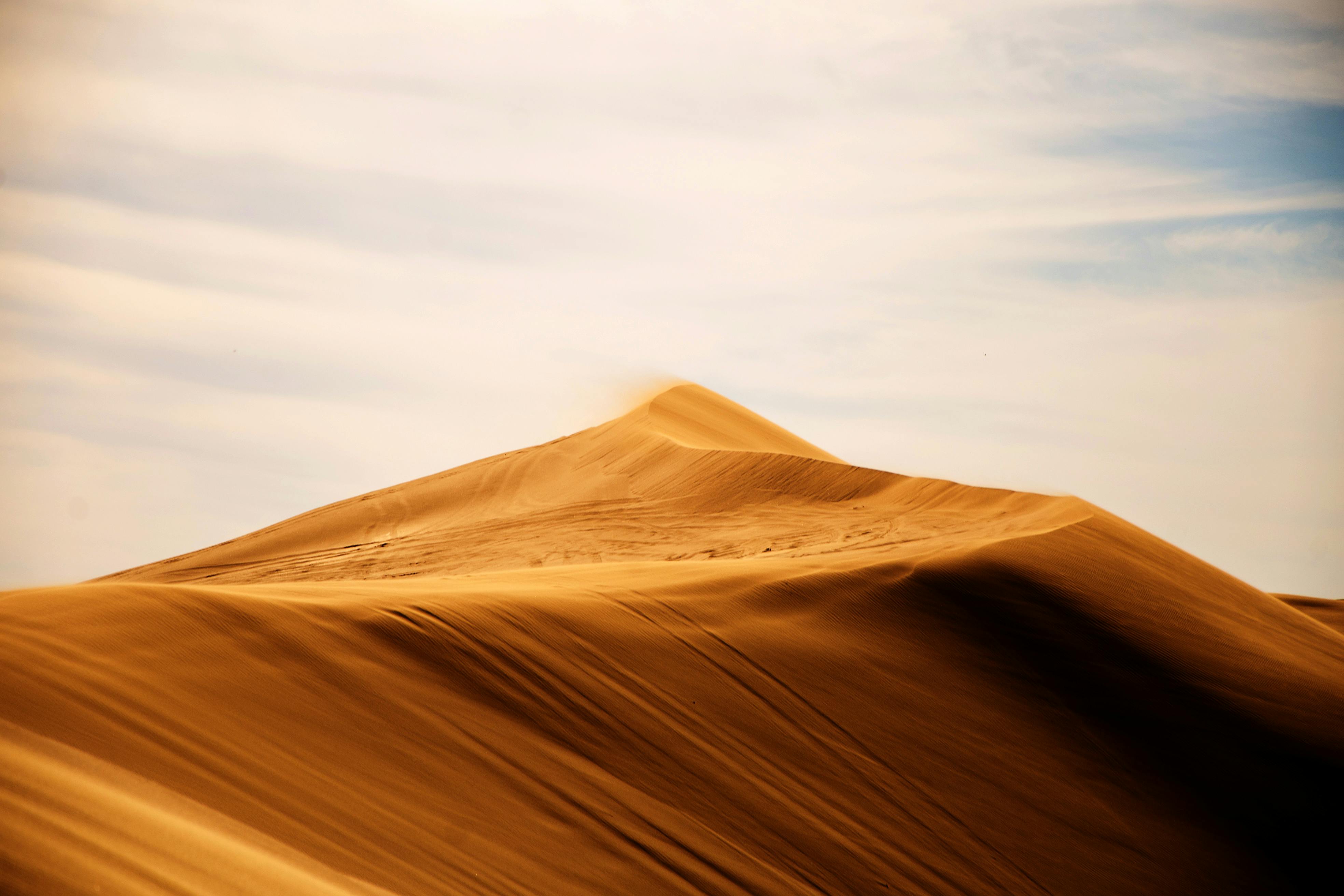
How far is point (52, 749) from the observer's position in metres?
4.31

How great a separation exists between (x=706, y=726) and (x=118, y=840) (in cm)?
420

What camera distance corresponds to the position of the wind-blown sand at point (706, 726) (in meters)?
4.65

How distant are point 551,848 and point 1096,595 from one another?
6488mm

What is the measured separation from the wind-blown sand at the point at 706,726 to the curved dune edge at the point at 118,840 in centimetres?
2

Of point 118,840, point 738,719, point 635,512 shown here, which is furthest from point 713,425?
point 118,840

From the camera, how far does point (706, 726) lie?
281 inches

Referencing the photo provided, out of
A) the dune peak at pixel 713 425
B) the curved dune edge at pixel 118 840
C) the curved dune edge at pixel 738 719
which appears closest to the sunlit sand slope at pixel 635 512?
the dune peak at pixel 713 425

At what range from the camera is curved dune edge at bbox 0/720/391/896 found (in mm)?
3303

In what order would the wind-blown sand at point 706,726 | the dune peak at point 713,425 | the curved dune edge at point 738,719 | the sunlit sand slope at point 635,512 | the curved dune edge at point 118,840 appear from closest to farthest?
the curved dune edge at point 118,840 < the wind-blown sand at point 706,726 < the curved dune edge at point 738,719 < the sunlit sand slope at point 635,512 < the dune peak at point 713,425

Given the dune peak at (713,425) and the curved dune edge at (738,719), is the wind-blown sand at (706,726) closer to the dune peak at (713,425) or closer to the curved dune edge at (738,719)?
the curved dune edge at (738,719)

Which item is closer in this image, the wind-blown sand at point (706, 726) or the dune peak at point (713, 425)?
the wind-blown sand at point (706, 726)

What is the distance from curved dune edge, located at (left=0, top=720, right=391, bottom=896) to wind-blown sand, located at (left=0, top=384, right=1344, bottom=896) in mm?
17

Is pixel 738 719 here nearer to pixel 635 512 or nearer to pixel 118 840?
pixel 118 840

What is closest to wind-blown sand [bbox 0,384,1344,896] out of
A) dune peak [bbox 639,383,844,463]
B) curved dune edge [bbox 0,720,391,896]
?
curved dune edge [bbox 0,720,391,896]
